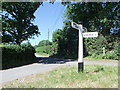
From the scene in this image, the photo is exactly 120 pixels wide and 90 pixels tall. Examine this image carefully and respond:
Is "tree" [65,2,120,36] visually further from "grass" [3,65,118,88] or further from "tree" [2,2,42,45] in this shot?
"grass" [3,65,118,88]

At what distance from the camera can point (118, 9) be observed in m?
20.0

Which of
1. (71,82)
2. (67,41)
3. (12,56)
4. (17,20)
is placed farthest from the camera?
(67,41)

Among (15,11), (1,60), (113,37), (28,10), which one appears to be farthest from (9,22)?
(113,37)

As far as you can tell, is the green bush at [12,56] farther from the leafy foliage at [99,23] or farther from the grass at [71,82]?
the leafy foliage at [99,23]

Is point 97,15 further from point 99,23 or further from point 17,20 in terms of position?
point 17,20

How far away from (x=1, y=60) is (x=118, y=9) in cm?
1628

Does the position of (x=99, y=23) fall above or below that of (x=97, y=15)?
below

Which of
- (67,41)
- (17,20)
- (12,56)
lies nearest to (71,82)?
(12,56)

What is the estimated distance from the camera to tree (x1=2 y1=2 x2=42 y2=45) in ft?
64.7

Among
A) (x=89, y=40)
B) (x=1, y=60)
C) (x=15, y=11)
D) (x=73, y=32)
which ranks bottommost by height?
(x=1, y=60)

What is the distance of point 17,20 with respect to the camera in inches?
797

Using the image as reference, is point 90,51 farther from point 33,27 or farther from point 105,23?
point 33,27

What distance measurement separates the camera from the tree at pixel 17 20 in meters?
19.7

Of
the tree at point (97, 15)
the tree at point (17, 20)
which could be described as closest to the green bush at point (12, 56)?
the tree at point (17, 20)
